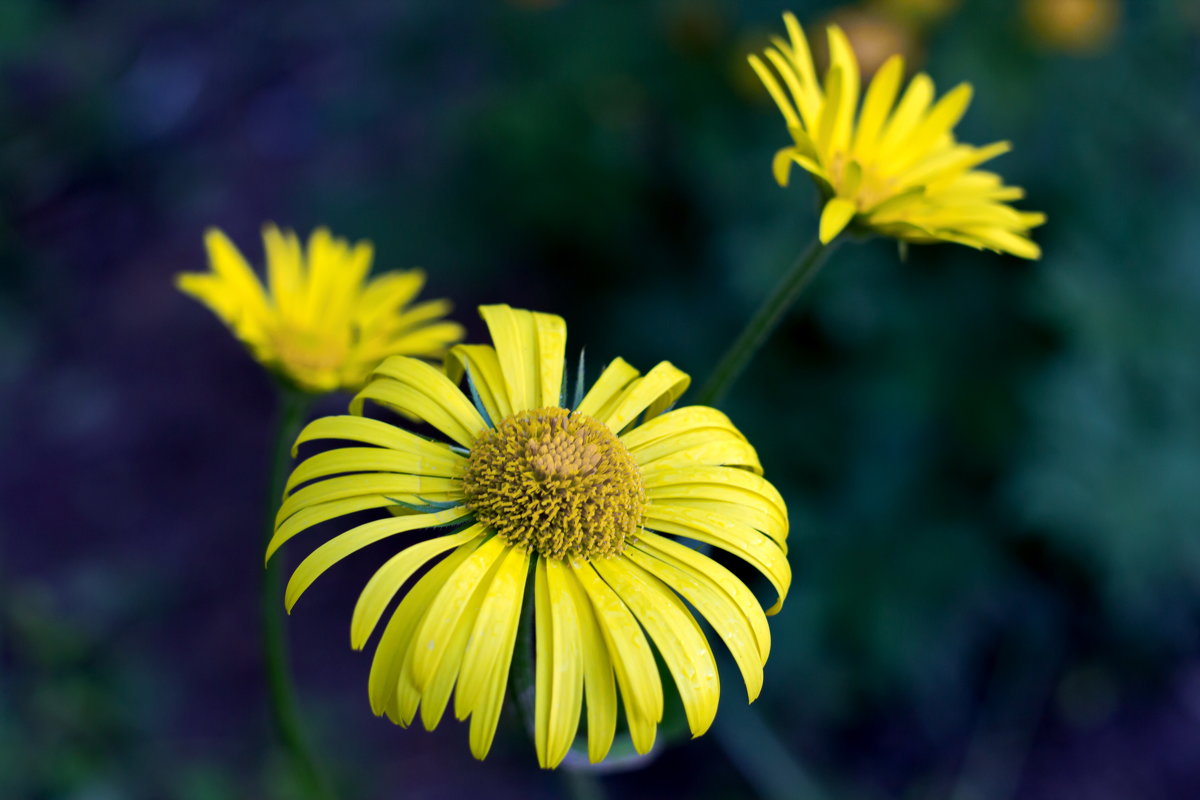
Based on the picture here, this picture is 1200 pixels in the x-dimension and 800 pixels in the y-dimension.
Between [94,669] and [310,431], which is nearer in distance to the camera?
[310,431]

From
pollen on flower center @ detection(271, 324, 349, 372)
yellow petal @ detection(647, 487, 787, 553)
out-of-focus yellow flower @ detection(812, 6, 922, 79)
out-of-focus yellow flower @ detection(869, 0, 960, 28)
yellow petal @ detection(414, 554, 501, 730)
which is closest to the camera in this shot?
yellow petal @ detection(414, 554, 501, 730)

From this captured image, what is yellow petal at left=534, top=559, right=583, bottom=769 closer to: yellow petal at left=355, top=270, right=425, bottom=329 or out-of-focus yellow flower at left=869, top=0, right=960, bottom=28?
yellow petal at left=355, top=270, right=425, bottom=329

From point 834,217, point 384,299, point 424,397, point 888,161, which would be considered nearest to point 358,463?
point 424,397

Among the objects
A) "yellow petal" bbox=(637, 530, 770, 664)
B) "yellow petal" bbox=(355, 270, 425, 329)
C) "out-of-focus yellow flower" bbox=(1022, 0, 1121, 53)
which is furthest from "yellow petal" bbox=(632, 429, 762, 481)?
"out-of-focus yellow flower" bbox=(1022, 0, 1121, 53)

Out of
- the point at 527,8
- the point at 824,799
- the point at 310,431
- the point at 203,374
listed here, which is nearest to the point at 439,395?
the point at 310,431

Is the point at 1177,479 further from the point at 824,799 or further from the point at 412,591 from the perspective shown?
the point at 412,591

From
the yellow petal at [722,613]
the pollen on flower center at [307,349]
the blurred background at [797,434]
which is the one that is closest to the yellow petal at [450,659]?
the yellow petal at [722,613]

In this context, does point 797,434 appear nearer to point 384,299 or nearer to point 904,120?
point 904,120
